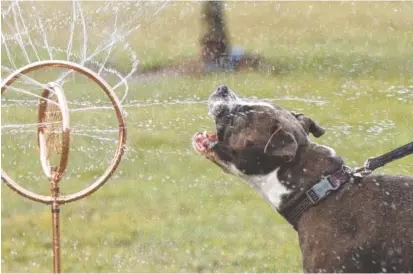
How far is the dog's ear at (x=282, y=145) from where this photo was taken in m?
3.26

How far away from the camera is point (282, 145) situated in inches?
129

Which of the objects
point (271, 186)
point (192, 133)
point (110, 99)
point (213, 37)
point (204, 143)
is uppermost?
point (110, 99)

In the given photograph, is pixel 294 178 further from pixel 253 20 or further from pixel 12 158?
pixel 253 20

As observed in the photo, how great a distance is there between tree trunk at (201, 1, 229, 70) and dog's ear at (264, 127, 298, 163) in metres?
5.49

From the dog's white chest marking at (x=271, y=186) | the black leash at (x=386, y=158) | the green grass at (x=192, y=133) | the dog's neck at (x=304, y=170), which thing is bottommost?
the green grass at (x=192, y=133)

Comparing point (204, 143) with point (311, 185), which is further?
point (204, 143)

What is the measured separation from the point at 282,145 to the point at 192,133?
3809 mm

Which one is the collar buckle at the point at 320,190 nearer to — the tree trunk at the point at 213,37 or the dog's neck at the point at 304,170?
the dog's neck at the point at 304,170

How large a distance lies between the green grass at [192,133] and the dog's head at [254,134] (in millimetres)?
1668

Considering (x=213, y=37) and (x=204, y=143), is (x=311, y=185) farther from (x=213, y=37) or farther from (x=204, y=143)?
(x=213, y=37)

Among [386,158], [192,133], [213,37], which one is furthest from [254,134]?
[213,37]

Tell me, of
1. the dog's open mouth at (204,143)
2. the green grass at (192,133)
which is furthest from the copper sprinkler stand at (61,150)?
the green grass at (192,133)

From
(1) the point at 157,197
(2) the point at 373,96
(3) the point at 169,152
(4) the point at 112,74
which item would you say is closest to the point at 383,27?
(2) the point at 373,96

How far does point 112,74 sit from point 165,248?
12.7 ft
